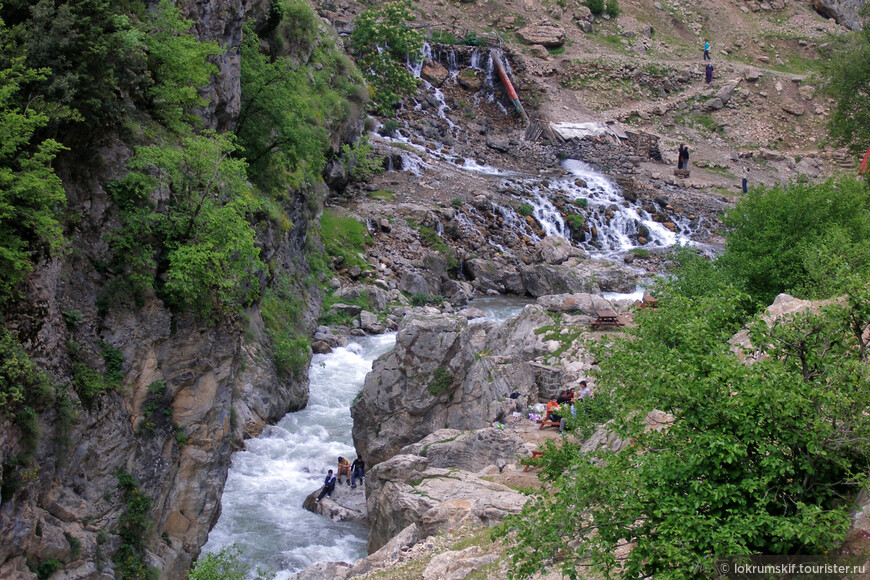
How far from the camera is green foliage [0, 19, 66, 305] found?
39.2 ft

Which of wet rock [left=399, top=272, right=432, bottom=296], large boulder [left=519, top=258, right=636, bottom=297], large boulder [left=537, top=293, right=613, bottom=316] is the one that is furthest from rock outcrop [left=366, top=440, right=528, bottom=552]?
large boulder [left=519, top=258, right=636, bottom=297]

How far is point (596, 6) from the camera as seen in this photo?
72250 mm

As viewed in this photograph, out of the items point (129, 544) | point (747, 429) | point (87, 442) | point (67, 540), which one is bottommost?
point (129, 544)

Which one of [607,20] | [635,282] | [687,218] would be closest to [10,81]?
[635,282]

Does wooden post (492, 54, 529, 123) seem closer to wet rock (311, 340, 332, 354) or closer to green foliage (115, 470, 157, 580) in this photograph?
wet rock (311, 340, 332, 354)

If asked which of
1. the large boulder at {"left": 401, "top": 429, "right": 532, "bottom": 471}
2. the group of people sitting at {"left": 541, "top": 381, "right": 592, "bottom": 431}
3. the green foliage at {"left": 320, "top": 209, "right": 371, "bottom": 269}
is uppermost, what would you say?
the large boulder at {"left": 401, "top": 429, "right": 532, "bottom": 471}

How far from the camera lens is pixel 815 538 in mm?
6945

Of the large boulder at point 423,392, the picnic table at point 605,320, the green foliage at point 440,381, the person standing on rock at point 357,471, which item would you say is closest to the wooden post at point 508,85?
the picnic table at point 605,320

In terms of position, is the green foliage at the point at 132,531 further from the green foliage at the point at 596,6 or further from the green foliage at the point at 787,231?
the green foliage at the point at 596,6

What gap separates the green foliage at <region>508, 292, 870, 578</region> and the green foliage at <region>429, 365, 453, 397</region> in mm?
11321

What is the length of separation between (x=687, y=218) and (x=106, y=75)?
42353 mm

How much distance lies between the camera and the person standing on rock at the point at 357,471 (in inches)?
789

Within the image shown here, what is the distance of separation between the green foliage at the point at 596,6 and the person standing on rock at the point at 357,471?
65086 millimetres

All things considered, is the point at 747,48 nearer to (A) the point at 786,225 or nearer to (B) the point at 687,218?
(B) the point at 687,218
